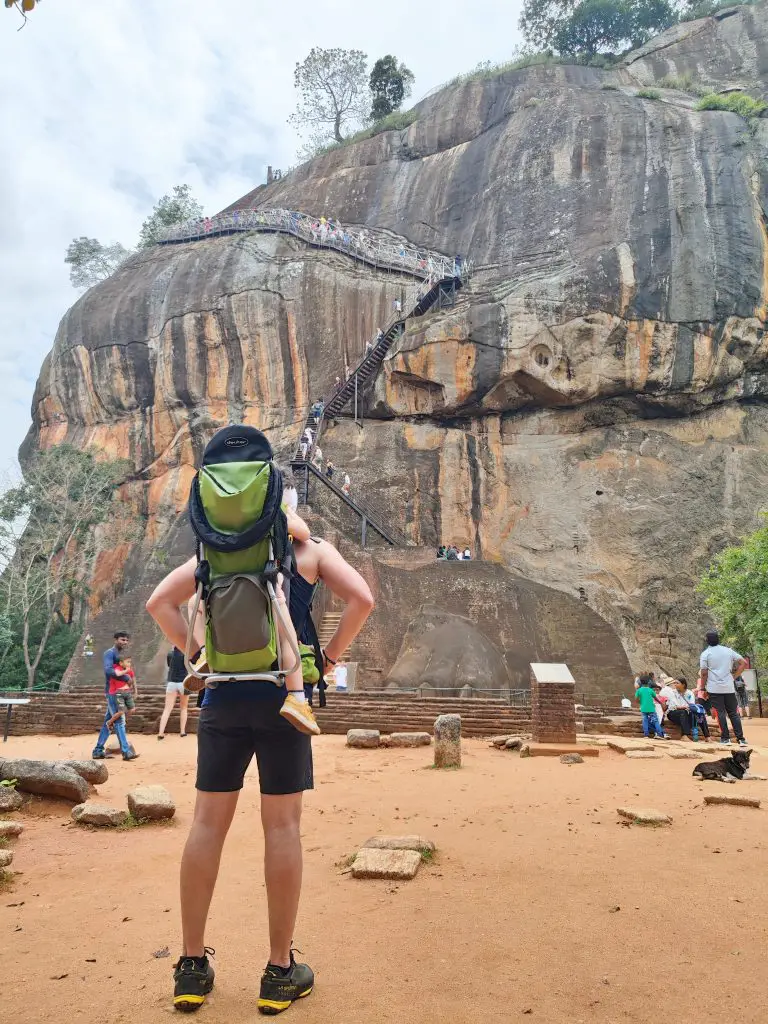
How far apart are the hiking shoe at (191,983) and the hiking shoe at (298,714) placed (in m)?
0.82

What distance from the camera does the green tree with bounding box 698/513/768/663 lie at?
20172 millimetres

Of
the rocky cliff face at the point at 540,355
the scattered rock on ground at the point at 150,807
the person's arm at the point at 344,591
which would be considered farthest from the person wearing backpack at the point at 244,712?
the rocky cliff face at the point at 540,355

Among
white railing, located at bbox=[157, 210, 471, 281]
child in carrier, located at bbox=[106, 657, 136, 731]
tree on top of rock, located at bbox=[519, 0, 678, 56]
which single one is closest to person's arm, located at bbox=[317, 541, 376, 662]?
child in carrier, located at bbox=[106, 657, 136, 731]

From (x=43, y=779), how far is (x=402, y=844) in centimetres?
323

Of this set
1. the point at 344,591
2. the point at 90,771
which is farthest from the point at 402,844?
the point at 90,771

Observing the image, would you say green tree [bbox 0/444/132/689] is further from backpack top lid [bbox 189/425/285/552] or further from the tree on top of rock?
the tree on top of rock

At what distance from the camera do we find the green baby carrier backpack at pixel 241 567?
8.49 ft

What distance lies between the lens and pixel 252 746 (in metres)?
2.75

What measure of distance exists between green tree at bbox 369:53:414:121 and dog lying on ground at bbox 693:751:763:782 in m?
45.1

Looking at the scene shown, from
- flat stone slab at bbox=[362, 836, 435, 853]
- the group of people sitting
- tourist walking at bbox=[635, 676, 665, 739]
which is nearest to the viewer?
flat stone slab at bbox=[362, 836, 435, 853]

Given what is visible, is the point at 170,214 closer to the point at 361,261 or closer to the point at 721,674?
the point at 361,261

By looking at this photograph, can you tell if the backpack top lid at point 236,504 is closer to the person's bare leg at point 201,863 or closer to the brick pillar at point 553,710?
the person's bare leg at point 201,863

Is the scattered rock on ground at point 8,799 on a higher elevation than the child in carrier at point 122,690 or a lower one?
lower

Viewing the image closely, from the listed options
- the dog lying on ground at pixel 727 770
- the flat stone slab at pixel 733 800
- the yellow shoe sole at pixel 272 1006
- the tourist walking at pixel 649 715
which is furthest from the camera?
the tourist walking at pixel 649 715
